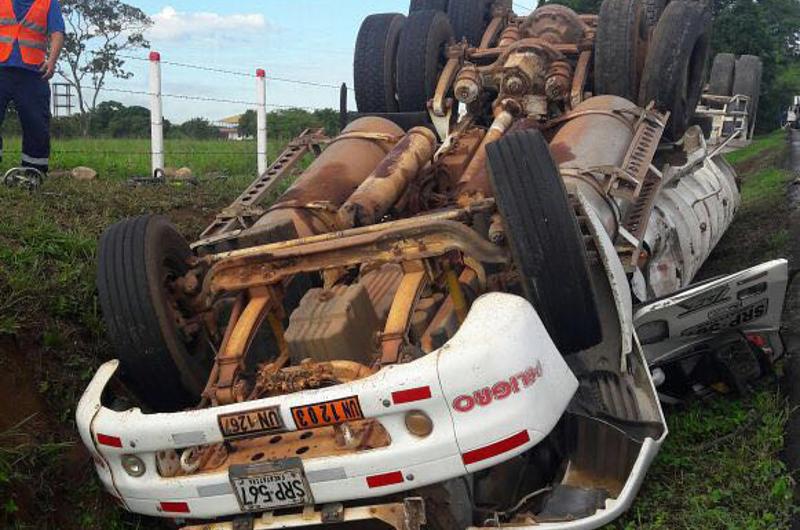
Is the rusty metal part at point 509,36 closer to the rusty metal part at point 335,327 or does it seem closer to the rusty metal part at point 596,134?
the rusty metal part at point 596,134

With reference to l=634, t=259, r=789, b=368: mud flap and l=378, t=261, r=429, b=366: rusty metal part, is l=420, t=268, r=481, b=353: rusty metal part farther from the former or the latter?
l=634, t=259, r=789, b=368: mud flap

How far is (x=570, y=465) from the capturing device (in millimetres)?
3588

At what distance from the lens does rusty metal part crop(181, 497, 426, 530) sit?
298 centimetres

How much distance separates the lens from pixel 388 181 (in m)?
4.71

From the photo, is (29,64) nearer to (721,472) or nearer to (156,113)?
(156,113)

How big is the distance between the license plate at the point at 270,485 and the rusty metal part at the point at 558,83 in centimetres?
353

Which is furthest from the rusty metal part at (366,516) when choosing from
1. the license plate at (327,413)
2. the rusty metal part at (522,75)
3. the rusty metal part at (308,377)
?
the rusty metal part at (522,75)

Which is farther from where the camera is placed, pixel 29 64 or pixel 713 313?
pixel 29 64

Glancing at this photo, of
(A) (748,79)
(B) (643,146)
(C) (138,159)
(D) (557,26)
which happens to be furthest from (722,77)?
(B) (643,146)

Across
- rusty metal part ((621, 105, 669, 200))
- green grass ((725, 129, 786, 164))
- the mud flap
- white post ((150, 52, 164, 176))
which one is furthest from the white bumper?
green grass ((725, 129, 786, 164))

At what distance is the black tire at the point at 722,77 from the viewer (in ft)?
39.8

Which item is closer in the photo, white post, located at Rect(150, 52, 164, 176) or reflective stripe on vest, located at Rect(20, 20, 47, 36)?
reflective stripe on vest, located at Rect(20, 20, 47, 36)

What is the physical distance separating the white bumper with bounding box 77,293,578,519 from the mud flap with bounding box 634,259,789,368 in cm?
133

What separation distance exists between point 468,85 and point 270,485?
3.52 metres
